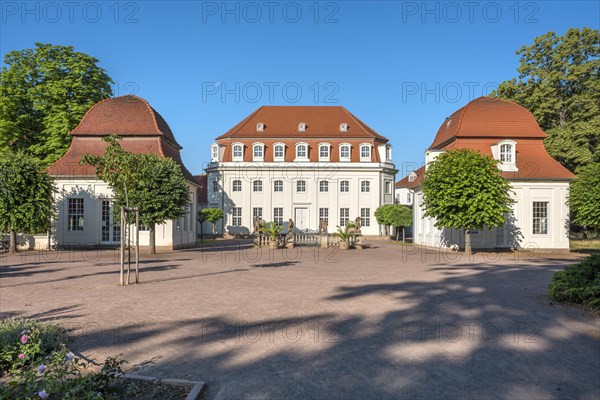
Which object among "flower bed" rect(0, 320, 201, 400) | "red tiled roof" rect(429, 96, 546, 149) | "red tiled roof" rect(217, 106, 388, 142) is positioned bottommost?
"flower bed" rect(0, 320, 201, 400)

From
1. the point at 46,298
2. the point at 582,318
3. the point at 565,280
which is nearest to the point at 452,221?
the point at 565,280

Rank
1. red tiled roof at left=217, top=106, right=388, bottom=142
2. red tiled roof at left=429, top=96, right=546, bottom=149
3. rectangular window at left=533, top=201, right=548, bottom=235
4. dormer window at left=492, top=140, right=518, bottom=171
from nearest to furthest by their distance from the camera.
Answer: rectangular window at left=533, top=201, right=548, bottom=235, dormer window at left=492, top=140, right=518, bottom=171, red tiled roof at left=429, top=96, right=546, bottom=149, red tiled roof at left=217, top=106, right=388, bottom=142

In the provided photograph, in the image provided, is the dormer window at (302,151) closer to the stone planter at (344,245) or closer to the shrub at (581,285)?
the stone planter at (344,245)

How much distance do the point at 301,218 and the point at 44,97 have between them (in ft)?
79.2

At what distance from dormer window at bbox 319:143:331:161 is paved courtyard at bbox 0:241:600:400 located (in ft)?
103

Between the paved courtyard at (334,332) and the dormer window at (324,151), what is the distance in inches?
1231

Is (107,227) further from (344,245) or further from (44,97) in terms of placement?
(344,245)

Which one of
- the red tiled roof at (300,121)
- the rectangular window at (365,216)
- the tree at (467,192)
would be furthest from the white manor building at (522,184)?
the red tiled roof at (300,121)

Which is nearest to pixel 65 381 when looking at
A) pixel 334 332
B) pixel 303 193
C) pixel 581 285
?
pixel 334 332

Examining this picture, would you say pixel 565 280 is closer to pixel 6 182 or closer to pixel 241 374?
pixel 241 374

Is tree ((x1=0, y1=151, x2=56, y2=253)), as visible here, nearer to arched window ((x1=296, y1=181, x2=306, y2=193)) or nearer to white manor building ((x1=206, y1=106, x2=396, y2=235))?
white manor building ((x1=206, y1=106, x2=396, y2=235))

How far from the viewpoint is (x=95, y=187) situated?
26.3 meters

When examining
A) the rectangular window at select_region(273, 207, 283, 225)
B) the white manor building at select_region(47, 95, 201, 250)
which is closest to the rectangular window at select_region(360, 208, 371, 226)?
the rectangular window at select_region(273, 207, 283, 225)

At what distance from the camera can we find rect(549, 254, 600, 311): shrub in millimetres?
8836
